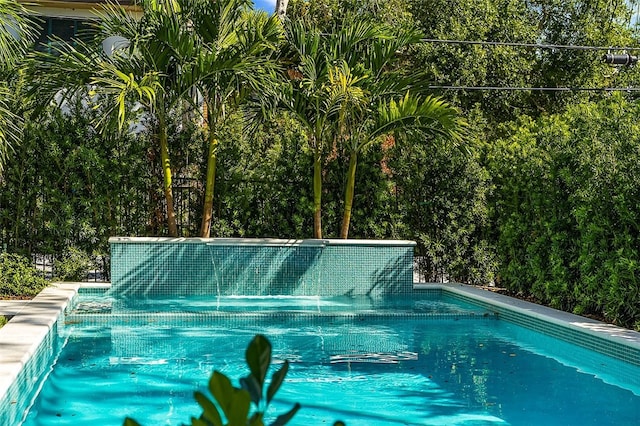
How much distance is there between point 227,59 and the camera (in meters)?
10.3

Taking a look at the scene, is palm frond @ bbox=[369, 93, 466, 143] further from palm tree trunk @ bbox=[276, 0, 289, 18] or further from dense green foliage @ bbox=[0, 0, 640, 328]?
palm tree trunk @ bbox=[276, 0, 289, 18]

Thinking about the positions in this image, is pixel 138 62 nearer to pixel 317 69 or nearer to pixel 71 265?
pixel 317 69

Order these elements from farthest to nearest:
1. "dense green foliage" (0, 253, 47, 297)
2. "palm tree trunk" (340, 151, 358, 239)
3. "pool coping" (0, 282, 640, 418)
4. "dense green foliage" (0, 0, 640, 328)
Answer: "palm tree trunk" (340, 151, 358, 239) → "dense green foliage" (0, 0, 640, 328) → "dense green foliage" (0, 253, 47, 297) → "pool coping" (0, 282, 640, 418)

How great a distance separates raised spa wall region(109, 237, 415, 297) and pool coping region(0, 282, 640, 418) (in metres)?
0.62

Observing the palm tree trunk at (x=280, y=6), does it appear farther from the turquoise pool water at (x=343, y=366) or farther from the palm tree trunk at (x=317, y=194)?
the turquoise pool water at (x=343, y=366)

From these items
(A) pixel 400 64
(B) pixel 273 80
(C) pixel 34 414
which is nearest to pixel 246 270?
(B) pixel 273 80

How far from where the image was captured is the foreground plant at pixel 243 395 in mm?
884

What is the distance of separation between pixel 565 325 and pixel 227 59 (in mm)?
5627

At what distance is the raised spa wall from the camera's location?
10859mm

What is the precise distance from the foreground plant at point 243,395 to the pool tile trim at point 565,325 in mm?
6272

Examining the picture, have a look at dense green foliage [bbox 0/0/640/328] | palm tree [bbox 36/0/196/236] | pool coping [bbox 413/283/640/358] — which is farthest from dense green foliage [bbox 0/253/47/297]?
pool coping [bbox 413/283/640/358]

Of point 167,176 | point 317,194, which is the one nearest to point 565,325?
point 317,194

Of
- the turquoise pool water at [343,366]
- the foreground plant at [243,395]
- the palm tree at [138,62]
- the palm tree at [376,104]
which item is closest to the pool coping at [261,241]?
the palm tree at [376,104]

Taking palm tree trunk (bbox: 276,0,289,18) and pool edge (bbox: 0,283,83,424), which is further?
palm tree trunk (bbox: 276,0,289,18)
